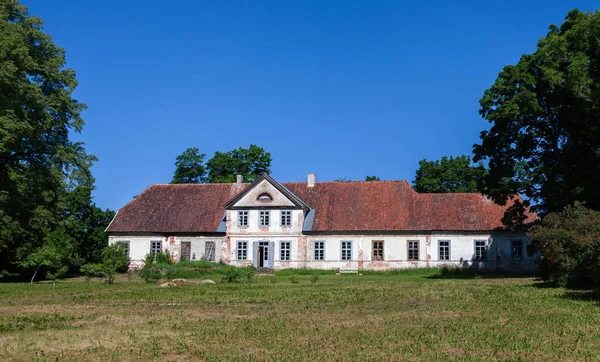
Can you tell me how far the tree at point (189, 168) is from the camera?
59844 mm

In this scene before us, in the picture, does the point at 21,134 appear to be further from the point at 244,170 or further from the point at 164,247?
the point at 244,170

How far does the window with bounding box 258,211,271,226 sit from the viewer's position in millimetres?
43562

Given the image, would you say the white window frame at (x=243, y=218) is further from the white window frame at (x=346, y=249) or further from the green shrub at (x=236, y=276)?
the green shrub at (x=236, y=276)

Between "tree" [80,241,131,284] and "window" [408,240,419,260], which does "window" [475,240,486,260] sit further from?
"tree" [80,241,131,284]

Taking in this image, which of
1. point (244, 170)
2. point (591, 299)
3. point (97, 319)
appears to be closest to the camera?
point (97, 319)

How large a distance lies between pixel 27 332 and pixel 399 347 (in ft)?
25.1

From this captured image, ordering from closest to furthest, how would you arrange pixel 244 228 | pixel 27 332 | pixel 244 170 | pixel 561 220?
pixel 27 332 < pixel 561 220 < pixel 244 228 < pixel 244 170

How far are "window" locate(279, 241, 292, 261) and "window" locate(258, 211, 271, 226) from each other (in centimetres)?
181

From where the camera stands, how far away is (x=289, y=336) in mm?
12062

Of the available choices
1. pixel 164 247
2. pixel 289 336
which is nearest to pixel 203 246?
pixel 164 247

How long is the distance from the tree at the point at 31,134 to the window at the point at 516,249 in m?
27.4

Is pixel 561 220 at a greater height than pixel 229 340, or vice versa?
pixel 561 220

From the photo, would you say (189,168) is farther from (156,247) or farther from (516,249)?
(516,249)

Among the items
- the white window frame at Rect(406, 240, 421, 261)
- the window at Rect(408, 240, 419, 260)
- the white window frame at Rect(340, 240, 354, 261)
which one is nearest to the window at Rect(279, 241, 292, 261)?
the white window frame at Rect(340, 240, 354, 261)
